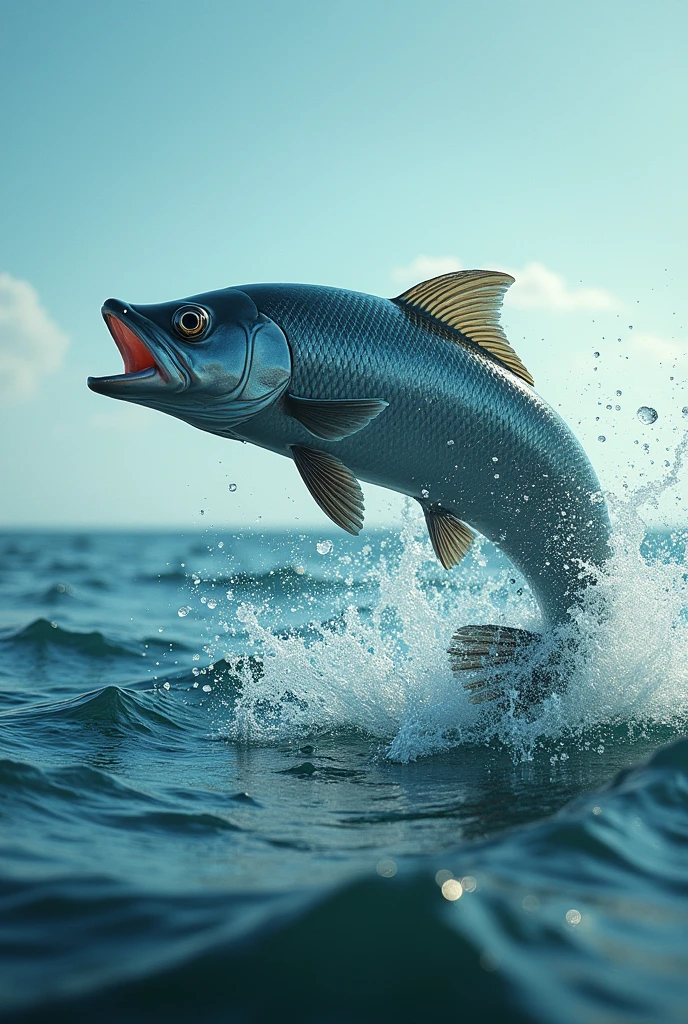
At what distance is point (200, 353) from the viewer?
466 centimetres

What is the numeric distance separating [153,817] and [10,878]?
1.03 metres

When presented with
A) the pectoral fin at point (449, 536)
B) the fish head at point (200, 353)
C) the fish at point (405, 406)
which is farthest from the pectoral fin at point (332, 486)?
the pectoral fin at point (449, 536)

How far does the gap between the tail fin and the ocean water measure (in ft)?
0.45

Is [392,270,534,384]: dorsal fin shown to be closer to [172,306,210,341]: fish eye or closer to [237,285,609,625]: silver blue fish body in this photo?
[237,285,609,625]: silver blue fish body

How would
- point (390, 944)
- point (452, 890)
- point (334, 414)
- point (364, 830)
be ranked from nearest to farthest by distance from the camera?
point (390, 944)
point (452, 890)
point (364, 830)
point (334, 414)

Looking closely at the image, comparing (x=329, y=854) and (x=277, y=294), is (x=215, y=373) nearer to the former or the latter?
(x=277, y=294)

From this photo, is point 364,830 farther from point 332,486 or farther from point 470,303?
point 470,303

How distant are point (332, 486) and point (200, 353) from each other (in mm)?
993

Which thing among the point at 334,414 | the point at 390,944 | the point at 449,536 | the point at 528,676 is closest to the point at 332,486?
the point at 334,414

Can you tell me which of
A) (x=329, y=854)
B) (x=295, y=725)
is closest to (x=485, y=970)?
(x=329, y=854)

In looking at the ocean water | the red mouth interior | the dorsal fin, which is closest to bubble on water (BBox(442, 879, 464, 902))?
the ocean water

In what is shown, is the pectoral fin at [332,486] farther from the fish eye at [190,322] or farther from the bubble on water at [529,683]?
the bubble on water at [529,683]

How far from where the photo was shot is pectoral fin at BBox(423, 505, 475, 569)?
5414 mm

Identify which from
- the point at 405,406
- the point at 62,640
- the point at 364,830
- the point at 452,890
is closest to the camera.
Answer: the point at 452,890
